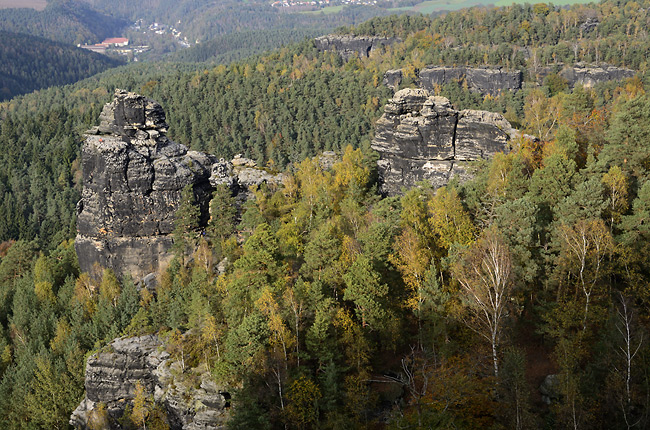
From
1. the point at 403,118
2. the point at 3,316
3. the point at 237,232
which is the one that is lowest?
the point at 3,316

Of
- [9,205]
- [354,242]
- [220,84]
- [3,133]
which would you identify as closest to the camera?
[354,242]

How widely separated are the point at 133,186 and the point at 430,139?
38800mm

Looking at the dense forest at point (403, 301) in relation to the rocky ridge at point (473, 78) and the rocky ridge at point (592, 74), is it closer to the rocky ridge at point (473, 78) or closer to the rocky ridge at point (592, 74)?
the rocky ridge at point (592, 74)

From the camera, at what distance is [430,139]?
2714 inches

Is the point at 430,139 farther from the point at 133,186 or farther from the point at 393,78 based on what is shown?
the point at 393,78

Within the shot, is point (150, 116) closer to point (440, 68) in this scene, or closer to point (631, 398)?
point (631, 398)

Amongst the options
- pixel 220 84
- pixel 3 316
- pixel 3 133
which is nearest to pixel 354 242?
pixel 3 316

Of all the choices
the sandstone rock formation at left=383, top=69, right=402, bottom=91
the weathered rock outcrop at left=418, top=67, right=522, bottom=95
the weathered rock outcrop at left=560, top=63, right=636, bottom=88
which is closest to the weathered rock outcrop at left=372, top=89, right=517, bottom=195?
the weathered rock outcrop at left=560, top=63, right=636, bottom=88

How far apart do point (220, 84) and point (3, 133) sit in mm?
67387

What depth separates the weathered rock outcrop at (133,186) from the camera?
6919 centimetres

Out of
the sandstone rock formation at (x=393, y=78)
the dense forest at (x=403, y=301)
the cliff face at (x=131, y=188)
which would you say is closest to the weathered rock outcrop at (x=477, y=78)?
the sandstone rock formation at (x=393, y=78)

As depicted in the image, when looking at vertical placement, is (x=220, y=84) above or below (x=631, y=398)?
above

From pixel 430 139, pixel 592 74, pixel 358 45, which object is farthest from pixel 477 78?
pixel 430 139

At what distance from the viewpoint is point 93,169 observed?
69.7 metres
